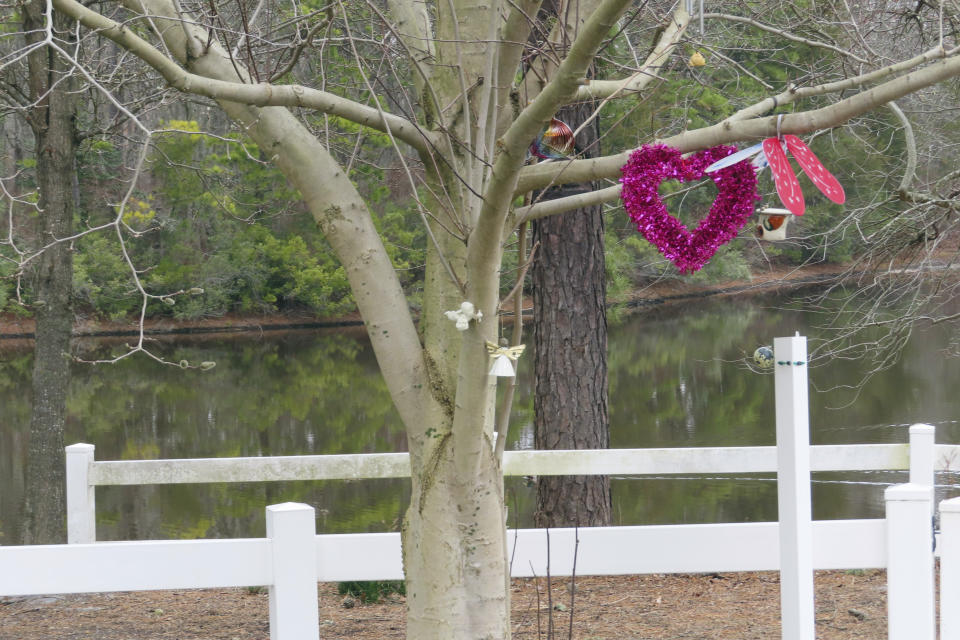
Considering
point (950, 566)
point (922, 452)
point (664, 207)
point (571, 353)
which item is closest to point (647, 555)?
point (950, 566)

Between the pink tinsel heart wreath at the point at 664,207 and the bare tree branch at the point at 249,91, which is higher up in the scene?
the bare tree branch at the point at 249,91

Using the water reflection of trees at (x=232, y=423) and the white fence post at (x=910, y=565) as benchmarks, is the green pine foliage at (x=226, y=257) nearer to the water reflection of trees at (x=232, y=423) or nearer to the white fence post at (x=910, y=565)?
the water reflection of trees at (x=232, y=423)

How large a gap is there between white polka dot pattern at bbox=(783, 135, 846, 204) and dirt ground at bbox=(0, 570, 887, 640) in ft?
8.56

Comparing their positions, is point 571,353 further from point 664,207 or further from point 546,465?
point 664,207

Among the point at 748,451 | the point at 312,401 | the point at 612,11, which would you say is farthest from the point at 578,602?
the point at 312,401

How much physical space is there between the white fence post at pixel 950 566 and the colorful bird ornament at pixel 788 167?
36.9 inches

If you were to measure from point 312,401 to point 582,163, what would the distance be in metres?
15.4

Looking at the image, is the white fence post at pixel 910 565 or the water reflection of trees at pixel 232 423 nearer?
the white fence post at pixel 910 565

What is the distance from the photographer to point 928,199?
275 inches

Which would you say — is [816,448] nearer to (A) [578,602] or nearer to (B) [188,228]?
(A) [578,602]

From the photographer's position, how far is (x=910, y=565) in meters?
2.90

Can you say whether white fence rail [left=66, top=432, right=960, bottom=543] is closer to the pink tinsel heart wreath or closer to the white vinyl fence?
the white vinyl fence

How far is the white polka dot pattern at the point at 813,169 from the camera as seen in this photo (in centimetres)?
323

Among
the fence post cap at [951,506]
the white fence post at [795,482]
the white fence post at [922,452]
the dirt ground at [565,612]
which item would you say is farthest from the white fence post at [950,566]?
the white fence post at [922,452]
